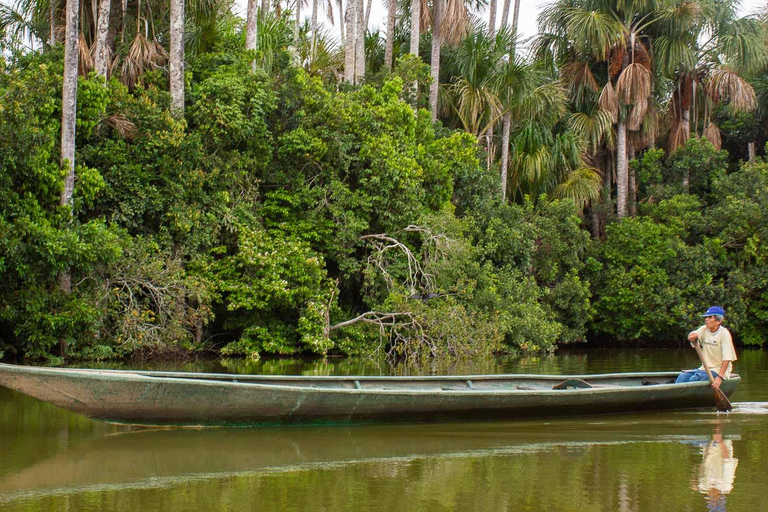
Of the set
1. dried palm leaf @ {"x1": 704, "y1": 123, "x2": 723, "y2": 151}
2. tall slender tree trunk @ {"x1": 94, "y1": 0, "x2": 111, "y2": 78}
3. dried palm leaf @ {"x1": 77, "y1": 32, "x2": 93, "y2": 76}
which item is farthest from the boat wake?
dried palm leaf @ {"x1": 704, "y1": 123, "x2": 723, "y2": 151}

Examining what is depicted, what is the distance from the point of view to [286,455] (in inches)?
306

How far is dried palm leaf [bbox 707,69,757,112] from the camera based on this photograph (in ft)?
86.2

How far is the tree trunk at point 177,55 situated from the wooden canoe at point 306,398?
9.81 meters

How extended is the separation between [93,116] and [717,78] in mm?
20484

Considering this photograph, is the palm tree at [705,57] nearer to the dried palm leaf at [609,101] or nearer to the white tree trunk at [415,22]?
the dried palm leaf at [609,101]

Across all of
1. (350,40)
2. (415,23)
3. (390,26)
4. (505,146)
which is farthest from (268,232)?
(390,26)

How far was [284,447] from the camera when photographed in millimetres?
8133

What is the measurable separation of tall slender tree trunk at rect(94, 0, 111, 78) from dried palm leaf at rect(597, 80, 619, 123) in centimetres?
1612

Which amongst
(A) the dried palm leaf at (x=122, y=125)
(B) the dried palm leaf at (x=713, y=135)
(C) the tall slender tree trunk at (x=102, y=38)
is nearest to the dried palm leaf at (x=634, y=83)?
(B) the dried palm leaf at (x=713, y=135)

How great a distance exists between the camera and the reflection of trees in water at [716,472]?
20.1 ft

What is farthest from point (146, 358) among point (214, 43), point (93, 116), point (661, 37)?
point (661, 37)

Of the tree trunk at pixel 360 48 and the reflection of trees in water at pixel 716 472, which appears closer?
the reflection of trees in water at pixel 716 472

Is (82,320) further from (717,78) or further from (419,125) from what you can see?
(717,78)

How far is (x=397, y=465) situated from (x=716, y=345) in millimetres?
5217
